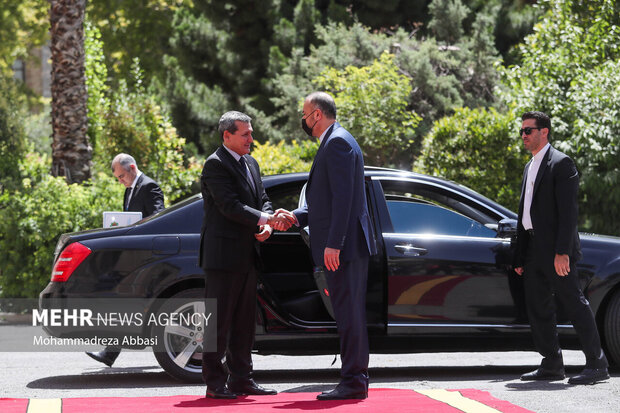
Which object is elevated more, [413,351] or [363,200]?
[363,200]

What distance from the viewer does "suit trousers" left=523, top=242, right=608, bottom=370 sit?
7.18 metres

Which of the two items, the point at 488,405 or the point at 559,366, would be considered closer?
the point at 488,405

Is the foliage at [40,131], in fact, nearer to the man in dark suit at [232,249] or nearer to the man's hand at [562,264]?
the man in dark suit at [232,249]

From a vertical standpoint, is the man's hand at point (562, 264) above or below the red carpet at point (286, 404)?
above

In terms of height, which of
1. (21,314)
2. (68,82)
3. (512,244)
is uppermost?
(68,82)

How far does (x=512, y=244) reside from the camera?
755cm

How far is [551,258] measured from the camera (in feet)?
23.7

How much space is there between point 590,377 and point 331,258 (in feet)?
7.50

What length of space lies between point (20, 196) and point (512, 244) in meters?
9.22

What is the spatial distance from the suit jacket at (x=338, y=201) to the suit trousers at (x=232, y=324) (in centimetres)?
55

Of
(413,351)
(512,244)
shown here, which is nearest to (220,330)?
(413,351)

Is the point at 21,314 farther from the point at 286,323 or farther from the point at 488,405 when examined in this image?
the point at 488,405

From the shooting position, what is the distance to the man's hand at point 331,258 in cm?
612

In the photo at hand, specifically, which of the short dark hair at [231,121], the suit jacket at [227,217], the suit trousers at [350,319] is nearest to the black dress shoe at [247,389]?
the suit trousers at [350,319]
